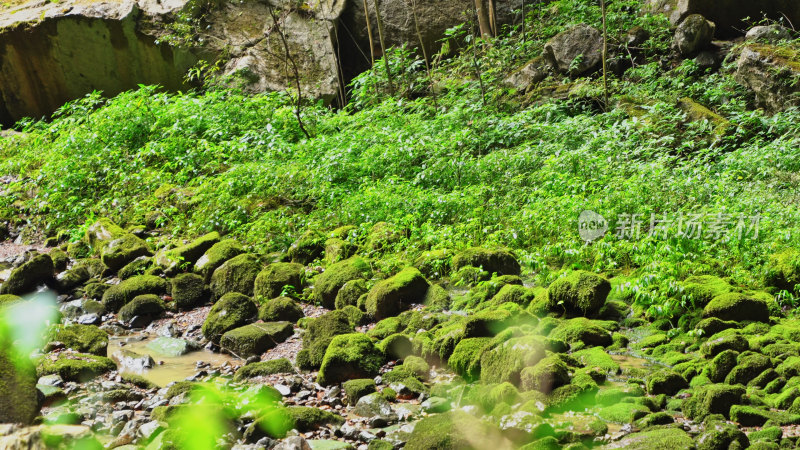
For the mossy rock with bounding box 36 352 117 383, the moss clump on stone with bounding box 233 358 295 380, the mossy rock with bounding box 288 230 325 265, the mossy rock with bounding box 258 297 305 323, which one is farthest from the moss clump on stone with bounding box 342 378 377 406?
the mossy rock with bounding box 288 230 325 265

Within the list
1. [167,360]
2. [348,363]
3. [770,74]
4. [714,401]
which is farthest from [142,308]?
[770,74]

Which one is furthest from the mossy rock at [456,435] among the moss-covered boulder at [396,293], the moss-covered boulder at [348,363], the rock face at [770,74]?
the rock face at [770,74]

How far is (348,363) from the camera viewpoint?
5.95 metres

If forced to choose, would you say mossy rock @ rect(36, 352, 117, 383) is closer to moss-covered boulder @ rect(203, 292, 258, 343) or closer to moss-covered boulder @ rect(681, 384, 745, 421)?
moss-covered boulder @ rect(203, 292, 258, 343)

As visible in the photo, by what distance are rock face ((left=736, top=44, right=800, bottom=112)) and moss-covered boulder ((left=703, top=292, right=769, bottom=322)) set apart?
23.5 feet

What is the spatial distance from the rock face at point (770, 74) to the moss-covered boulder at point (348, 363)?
938cm

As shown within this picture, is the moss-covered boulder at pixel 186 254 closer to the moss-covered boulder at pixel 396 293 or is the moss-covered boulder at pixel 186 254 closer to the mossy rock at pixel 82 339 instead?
the mossy rock at pixel 82 339

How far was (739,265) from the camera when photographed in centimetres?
666

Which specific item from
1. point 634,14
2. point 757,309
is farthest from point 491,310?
point 634,14

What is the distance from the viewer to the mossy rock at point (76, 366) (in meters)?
6.14

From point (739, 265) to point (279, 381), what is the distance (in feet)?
15.0

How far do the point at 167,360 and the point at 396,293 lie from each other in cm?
252

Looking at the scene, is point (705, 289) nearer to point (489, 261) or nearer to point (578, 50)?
point (489, 261)

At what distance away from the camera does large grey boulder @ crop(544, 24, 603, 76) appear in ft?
46.6
